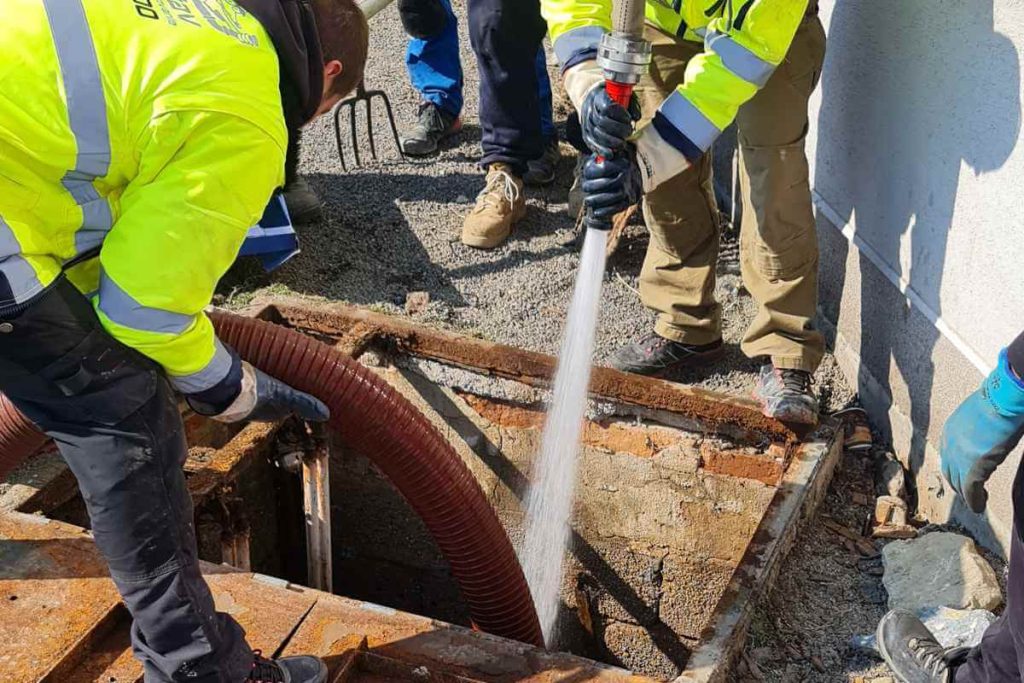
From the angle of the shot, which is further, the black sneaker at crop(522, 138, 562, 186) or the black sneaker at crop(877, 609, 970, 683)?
the black sneaker at crop(522, 138, 562, 186)

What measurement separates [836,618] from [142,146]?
2.14 metres

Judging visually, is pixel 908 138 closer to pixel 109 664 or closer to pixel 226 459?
pixel 226 459

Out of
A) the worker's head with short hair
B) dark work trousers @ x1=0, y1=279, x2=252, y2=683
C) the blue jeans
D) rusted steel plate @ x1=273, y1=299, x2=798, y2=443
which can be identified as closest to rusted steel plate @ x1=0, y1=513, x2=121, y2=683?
dark work trousers @ x1=0, y1=279, x2=252, y2=683

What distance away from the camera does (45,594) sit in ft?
8.45

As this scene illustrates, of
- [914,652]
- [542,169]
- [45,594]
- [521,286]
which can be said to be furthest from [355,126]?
[914,652]

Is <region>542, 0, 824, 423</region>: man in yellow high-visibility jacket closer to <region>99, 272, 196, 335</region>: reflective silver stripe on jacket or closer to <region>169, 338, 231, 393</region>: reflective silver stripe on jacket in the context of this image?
<region>169, 338, 231, 393</region>: reflective silver stripe on jacket

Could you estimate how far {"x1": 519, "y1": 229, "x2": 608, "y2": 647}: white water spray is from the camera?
125 inches

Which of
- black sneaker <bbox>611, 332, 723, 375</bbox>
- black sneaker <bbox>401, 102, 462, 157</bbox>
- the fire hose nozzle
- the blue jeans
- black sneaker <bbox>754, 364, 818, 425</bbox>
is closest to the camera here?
the fire hose nozzle

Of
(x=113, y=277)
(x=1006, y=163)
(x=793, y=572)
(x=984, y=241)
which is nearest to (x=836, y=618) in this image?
(x=793, y=572)

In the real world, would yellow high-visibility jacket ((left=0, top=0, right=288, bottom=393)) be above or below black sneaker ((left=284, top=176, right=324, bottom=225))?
above

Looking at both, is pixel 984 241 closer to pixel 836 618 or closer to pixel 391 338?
pixel 836 618

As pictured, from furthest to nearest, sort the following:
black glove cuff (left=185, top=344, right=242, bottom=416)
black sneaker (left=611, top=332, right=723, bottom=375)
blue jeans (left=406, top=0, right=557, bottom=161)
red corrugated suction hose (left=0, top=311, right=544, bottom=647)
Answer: blue jeans (left=406, top=0, right=557, bottom=161)
black sneaker (left=611, top=332, right=723, bottom=375)
red corrugated suction hose (left=0, top=311, right=544, bottom=647)
black glove cuff (left=185, top=344, right=242, bottom=416)

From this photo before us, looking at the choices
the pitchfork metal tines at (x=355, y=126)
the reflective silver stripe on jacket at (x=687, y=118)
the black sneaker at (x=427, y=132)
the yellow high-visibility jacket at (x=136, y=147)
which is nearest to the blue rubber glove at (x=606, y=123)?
the reflective silver stripe on jacket at (x=687, y=118)

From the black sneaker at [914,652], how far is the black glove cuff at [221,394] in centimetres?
171
